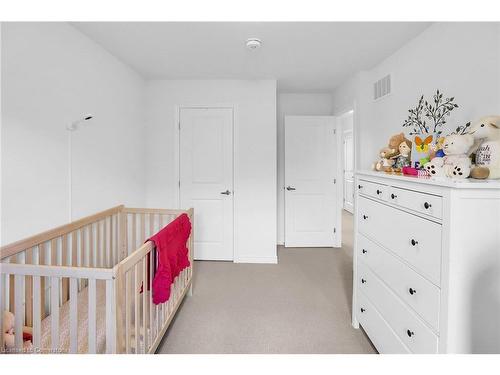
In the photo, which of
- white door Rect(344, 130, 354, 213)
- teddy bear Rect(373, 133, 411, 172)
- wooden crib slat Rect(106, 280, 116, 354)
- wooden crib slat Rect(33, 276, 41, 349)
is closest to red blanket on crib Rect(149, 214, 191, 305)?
wooden crib slat Rect(106, 280, 116, 354)

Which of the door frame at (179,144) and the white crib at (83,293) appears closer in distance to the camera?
the white crib at (83,293)

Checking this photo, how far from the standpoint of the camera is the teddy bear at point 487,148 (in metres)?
1.29

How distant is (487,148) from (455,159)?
134 millimetres

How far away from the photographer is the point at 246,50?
2.62 m

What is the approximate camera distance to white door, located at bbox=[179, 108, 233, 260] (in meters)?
3.58

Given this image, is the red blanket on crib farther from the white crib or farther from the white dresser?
the white dresser

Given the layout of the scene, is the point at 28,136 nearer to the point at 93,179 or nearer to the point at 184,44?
the point at 93,179

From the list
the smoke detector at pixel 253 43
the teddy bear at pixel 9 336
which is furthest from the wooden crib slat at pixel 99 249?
the smoke detector at pixel 253 43

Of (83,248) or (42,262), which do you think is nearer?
(42,262)

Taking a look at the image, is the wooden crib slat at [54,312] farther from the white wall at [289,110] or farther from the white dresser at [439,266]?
the white wall at [289,110]

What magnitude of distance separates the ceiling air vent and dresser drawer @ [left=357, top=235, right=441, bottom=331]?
166 cm

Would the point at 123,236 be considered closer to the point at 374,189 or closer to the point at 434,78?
the point at 374,189

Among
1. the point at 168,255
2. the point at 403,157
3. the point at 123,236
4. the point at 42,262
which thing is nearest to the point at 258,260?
the point at 123,236

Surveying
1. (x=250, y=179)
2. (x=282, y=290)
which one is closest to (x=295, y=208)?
(x=250, y=179)
